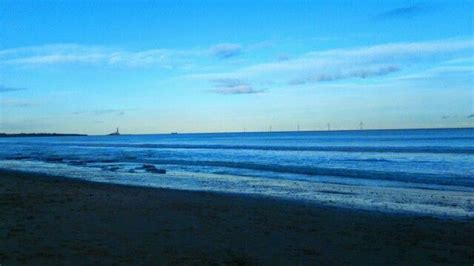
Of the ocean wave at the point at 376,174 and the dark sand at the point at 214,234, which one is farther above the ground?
the dark sand at the point at 214,234

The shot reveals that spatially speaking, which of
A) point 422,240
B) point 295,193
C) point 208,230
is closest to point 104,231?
point 208,230

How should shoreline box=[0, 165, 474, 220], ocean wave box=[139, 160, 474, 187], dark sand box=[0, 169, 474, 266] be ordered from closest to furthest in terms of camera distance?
dark sand box=[0, 169, 474, 266] → shoreline box=[0, 165, 474, 220] → ocean wave box=[139, 160, 474, 187]

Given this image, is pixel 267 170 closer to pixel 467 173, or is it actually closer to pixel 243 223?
pixel 467 173

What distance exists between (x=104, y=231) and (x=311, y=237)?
432cm

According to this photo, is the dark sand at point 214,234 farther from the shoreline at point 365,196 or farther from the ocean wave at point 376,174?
the ocean wave at point 376,174

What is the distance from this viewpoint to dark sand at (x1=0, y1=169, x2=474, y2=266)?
7.88 metres

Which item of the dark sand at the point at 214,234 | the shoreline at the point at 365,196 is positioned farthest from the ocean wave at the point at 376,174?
the dark sand at the point at 214,234

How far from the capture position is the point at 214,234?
9.80 metres

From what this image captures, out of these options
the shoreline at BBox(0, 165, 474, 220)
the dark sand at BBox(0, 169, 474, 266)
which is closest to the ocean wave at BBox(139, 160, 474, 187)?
the shoreline at BBox(0, 165, 474, 220)

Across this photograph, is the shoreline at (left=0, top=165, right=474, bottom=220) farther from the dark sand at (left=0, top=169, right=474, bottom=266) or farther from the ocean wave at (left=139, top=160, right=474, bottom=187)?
the ocean wave at (left=139, top=160, right=474, bottom=187)

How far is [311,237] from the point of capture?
980cm

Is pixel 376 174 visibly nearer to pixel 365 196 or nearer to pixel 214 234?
pixel 365 196

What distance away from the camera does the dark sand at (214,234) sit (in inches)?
310

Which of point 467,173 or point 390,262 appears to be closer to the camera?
point 390,262
